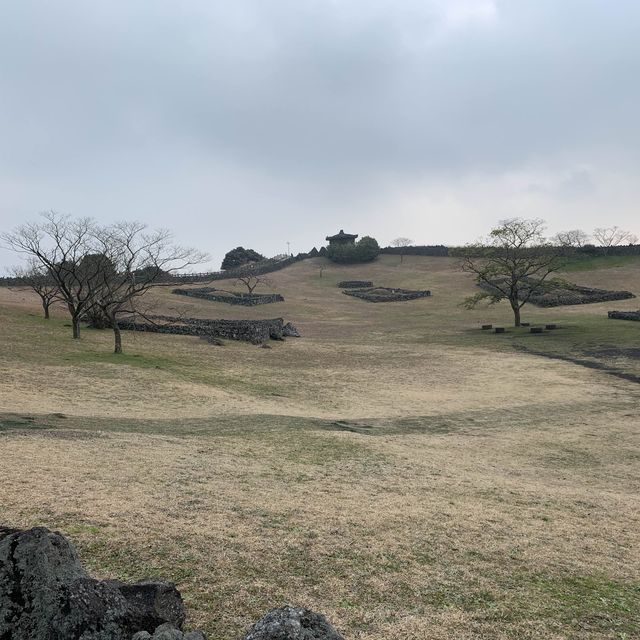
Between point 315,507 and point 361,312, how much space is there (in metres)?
52.9

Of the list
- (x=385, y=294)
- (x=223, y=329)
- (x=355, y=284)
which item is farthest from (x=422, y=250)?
(x=223, y=329)

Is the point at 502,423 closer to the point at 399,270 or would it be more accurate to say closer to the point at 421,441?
the point at 421,441

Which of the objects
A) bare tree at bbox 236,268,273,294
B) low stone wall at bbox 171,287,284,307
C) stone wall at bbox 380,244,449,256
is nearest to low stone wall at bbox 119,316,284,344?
low stone wall at bbox 171,287,284,307

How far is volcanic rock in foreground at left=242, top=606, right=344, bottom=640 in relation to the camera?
375 cm

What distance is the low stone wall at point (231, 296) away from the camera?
6644 centimetres

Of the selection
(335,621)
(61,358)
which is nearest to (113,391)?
(61,358)

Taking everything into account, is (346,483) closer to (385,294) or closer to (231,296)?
(231,296)

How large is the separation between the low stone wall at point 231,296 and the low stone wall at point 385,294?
11179 mm

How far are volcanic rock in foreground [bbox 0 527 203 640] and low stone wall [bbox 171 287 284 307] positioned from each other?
6159cm

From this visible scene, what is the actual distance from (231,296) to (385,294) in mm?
20597

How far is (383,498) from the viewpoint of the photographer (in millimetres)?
10336

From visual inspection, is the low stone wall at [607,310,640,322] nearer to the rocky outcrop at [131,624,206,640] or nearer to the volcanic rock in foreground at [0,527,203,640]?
the rocky outcrop at [131,624,206,640]

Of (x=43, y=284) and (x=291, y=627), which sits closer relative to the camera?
(x=291, y=627)

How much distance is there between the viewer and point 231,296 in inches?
2756
